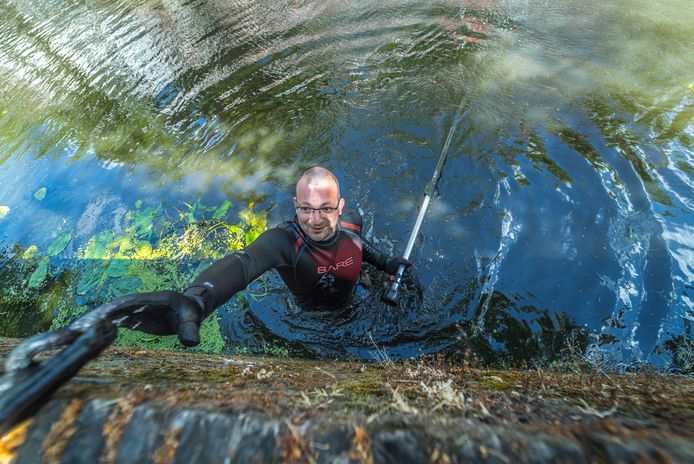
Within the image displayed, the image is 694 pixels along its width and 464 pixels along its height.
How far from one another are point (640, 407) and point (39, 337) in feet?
6.55

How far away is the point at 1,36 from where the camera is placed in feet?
47.2

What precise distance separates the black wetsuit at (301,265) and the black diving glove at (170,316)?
0.23m

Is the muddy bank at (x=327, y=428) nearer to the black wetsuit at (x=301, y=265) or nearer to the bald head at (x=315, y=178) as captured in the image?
the black wetsuit at (x=301, y=265)

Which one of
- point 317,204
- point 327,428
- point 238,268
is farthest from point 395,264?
point 327,428

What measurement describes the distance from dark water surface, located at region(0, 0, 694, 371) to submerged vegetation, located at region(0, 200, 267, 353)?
0.05 metres

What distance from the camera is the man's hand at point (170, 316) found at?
2.01 metres

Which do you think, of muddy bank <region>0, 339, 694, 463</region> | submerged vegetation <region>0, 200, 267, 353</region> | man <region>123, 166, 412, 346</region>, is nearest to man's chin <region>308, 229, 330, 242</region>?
man <region>123, 166, 412, 346</region>

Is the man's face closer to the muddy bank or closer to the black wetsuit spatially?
the black wetsuit

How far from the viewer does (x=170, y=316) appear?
2.17 m

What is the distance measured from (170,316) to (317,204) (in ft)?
5.10

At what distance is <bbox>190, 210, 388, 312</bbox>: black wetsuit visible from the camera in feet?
8.94

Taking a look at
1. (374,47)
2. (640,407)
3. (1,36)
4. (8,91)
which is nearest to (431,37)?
(374,47)

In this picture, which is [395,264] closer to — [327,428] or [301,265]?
[301,265]

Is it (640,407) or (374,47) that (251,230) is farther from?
(374,47)
